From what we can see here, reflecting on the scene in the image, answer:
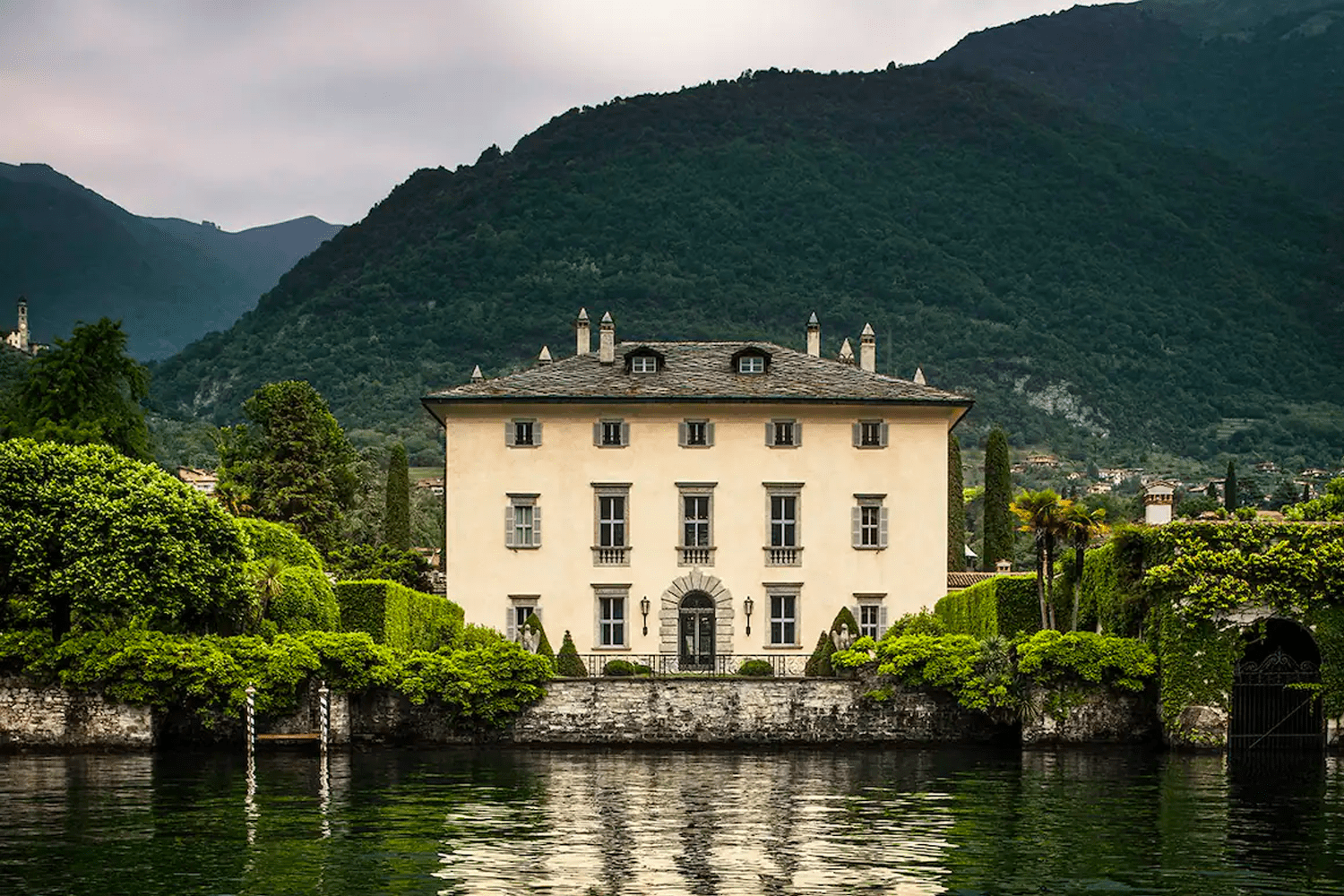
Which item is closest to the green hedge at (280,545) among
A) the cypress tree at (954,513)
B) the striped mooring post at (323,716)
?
the striped mooring post at (323,716)

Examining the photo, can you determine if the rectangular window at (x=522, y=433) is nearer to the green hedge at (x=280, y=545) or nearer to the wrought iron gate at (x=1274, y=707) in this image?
the green hedge at (x=280, y=545)

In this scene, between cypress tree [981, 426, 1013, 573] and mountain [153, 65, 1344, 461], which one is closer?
cypress tree [981, 426, 1013, 573]

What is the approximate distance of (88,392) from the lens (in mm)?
67500

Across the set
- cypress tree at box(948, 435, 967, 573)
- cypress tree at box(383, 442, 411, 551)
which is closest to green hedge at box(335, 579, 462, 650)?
cypress tree at box(383, 442, 411, 551)

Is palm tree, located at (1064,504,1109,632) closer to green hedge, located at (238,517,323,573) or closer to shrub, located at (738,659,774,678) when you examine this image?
shrub, located at (738,659,774,678)

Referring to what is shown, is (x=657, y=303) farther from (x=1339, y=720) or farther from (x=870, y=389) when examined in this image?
(x=1339, y=720)

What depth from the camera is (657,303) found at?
582ft

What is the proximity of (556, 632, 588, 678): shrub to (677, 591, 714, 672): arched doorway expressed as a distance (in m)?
6.54

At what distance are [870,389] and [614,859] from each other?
125 feet

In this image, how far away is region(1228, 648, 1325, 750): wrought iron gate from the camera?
47.7 meters

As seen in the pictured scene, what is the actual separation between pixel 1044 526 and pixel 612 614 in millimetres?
15979

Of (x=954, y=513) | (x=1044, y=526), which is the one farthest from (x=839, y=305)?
(x=1044, y=526)

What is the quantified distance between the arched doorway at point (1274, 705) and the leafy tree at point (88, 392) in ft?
131

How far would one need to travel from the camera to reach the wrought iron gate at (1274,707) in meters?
47.7
